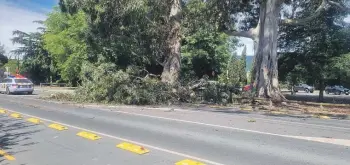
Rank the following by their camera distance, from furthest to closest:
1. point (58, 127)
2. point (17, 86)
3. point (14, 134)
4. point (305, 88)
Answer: point (305, 88) < point (17, 86) < point (58, 127) < point (14, 134)

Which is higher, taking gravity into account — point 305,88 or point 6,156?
point 305,88

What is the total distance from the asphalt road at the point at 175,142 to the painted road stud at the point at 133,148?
6.5 inches

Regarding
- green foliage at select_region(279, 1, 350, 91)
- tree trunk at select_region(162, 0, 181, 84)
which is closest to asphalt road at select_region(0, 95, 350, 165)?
tree trunk at select_region(162, 0, 181, 84)

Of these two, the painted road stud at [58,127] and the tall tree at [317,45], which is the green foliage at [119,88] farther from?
the tall tree at [317,45]

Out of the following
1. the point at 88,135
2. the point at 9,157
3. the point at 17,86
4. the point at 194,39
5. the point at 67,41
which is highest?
the point at 67,41

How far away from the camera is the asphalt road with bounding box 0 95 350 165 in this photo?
6941 millimetres

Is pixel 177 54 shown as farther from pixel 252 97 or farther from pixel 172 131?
pixel 172 131

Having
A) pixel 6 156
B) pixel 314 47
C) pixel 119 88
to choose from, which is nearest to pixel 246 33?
pixel 314 47

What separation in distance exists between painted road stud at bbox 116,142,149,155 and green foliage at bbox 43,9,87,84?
3254 cm

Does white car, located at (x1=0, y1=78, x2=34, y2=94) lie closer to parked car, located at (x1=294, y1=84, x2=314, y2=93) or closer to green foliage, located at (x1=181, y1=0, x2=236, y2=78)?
green foliage, located at (x1=181, y1=0, x2=236, y2=78)

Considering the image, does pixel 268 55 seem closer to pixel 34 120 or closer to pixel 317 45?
pixel 317 45

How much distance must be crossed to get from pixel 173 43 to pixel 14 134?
14.5m

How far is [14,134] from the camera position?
9.70 m

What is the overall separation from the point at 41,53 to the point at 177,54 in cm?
4077
